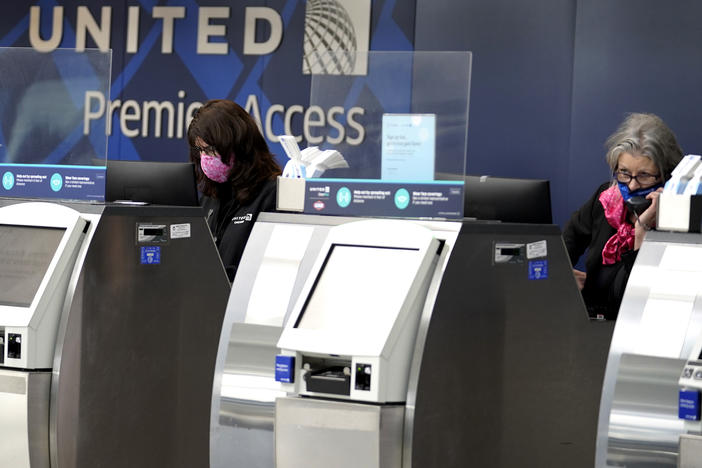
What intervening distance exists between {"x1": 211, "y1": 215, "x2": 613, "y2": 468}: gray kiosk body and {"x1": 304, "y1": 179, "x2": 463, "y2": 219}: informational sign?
0.08 m

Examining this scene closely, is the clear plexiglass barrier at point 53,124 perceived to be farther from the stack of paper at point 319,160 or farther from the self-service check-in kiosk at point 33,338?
the stack of paper at point 319,160

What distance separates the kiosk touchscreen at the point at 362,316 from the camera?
2.69 m

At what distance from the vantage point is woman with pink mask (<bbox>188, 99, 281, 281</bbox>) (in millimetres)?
4086

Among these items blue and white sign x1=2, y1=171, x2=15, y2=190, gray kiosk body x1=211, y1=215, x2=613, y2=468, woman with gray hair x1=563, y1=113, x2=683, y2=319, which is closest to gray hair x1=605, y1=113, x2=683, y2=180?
woman with gray hair x1=563, y1=113, x2=683, y2=319

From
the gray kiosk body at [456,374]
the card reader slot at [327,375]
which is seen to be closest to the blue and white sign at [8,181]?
the gray kiosk body at [456,374]

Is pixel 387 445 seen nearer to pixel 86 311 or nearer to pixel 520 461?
pixel 520 461

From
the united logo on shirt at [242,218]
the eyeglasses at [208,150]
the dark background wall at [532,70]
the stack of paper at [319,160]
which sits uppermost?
the dark background wall at [532,70]

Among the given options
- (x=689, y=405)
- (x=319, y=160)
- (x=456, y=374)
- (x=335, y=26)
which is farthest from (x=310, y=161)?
(x=335, y=26)

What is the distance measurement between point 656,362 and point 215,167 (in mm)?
2118

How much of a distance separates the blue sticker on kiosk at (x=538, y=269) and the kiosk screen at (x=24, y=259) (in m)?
1.43

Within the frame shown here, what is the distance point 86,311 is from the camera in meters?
3.27

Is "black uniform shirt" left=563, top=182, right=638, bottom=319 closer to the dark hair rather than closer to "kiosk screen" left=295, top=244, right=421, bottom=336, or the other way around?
"kiosk screen" left=295, top=244, right=421, bottom=336

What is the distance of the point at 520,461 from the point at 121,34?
5664 millimetres

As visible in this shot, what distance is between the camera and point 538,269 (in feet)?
9.87
